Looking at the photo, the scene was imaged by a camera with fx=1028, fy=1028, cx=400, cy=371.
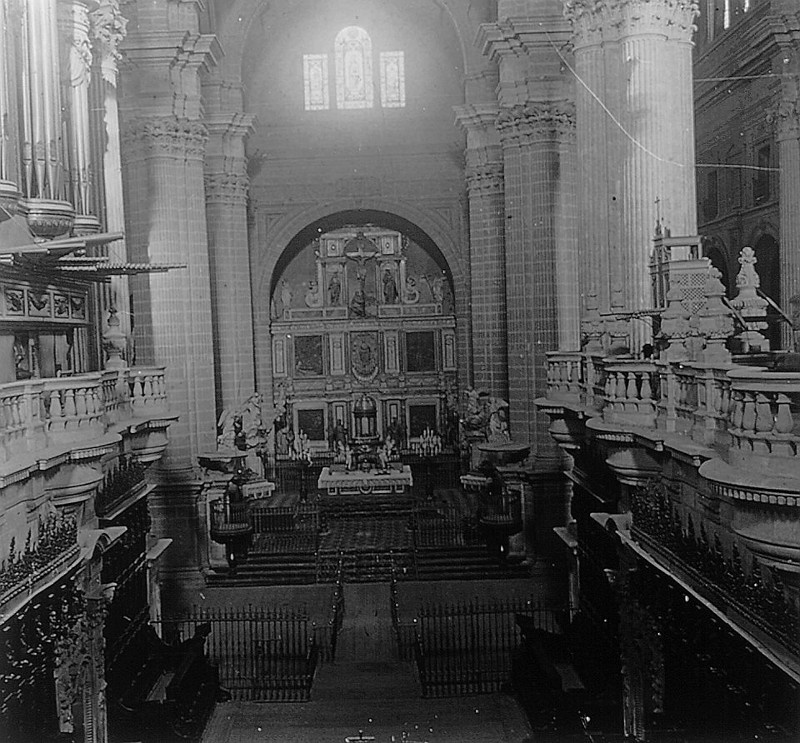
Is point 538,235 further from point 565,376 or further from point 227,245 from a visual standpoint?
point 227,245

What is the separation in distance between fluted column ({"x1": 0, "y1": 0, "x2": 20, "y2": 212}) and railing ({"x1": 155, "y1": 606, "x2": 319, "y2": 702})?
6.59 m

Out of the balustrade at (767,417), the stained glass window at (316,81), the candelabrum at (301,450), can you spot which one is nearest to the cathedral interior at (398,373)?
the balustrade at (767,417)

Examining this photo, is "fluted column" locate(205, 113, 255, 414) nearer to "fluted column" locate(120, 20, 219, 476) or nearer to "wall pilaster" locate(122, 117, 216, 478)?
"fluted column" locate(120, 20, 219, 476)

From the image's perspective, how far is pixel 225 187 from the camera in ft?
83.4

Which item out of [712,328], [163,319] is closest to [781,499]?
[712,328]

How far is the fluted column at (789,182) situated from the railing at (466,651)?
858 centimetres

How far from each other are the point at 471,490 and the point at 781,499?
17883 mm

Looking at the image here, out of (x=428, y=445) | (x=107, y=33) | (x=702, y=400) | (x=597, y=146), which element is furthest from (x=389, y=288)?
(x=702, y=400)

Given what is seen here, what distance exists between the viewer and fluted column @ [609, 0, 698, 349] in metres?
13.3

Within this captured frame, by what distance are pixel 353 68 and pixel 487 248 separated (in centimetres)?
907

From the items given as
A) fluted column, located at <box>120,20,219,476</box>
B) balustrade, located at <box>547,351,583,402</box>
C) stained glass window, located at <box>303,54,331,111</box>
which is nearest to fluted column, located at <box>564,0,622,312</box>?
balustrade, located at <box>547,351,583,402</box>

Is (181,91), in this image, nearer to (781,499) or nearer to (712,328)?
(712,328)

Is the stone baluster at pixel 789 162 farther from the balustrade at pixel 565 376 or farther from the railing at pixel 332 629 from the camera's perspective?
the railing at pixel 332 629

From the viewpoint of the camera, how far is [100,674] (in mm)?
11188
